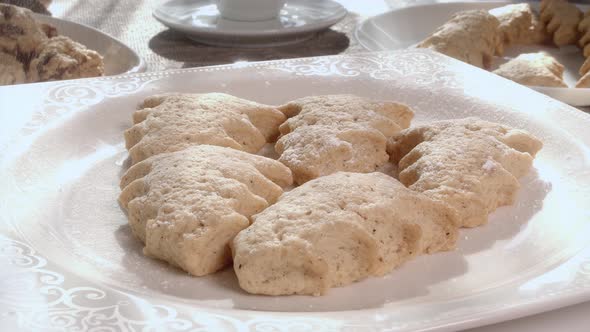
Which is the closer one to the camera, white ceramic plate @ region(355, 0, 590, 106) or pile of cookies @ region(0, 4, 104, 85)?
pile of cookies @ region(0, 4, 104, 85)

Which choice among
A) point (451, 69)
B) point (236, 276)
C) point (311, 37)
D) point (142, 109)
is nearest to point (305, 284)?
point (236, 276)

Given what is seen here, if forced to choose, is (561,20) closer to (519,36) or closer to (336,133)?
(519,36)

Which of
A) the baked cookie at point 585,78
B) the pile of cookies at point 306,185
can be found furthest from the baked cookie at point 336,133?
the baked cookie at point 585,78

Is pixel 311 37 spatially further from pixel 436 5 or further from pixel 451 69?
pixel 451 69

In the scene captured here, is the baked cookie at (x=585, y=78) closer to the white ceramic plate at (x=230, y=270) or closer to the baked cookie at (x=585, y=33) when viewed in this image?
the baked cookie at (x=585, y=33)

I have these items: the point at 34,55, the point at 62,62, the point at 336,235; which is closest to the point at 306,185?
A: the point at 336,235

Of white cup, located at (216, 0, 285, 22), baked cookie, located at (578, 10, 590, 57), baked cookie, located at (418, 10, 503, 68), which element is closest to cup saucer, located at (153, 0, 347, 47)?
white cup, located at (216, 0, 285, 22)

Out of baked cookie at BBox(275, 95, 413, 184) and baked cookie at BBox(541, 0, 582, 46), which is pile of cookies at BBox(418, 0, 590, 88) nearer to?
baked cookie at BBox(541, 0, 582, 46)
